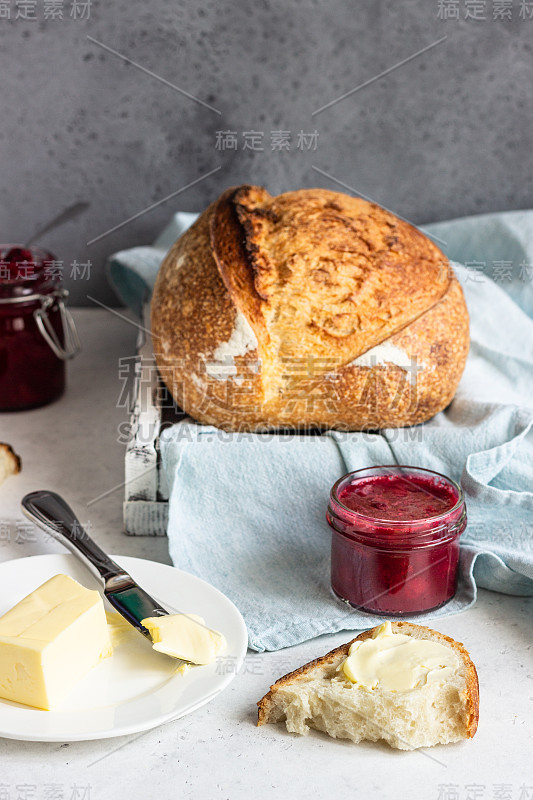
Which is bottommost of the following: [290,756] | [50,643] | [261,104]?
[290,756]

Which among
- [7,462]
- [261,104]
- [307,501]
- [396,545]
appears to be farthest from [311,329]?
[261,104]

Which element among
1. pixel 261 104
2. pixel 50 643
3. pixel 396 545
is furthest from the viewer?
pixel 261 104

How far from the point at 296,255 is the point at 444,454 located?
361mm

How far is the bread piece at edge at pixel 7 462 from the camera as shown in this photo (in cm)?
133

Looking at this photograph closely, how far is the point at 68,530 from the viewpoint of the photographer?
1104 millimetres

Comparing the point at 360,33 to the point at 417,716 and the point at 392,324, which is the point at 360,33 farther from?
the point at 417,716

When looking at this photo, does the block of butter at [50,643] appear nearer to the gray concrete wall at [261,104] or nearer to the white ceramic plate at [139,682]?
the white ceramic plate at [139,682]

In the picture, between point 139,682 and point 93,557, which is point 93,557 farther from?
point 139,682

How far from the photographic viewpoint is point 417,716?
0.79m

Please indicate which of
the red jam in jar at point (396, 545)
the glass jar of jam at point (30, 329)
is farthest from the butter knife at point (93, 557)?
the glass jar of jam at point (30, 329)

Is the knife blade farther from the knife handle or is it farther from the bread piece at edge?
the bread piece at edge

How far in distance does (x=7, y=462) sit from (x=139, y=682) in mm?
596

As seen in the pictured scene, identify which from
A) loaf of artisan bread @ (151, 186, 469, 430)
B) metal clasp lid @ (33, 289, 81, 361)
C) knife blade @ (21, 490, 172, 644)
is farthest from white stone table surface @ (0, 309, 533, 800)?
metal clasp lid @ (33, 289, 81, 361)

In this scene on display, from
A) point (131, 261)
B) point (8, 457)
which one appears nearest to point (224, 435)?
point (8, 457)
